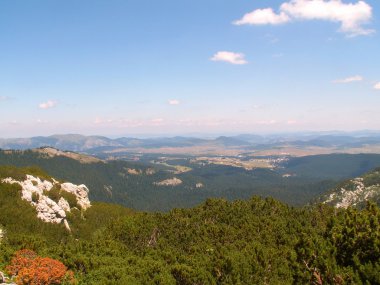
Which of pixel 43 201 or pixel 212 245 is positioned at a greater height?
pixel 43 201

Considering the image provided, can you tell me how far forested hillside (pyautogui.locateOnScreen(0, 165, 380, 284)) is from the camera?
3441 cm

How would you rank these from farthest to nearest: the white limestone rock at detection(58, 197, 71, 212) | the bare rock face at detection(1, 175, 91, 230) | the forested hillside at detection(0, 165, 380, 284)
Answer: the white limestone rock at detection(58, 197, 71, 212) < the bare rock face at detection(1, 175, 91, 230) < the forested hillside at detection(0, 165, 380, 284)

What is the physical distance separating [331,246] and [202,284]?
781 inches

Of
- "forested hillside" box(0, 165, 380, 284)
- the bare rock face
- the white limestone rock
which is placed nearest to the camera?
"forested hillside" box(0, 165, 380, 284)

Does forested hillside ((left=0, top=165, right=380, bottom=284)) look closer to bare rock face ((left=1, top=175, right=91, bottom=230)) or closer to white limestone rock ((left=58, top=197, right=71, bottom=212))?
bare rock face ((left=1, top=175, right=91, bottom=230))

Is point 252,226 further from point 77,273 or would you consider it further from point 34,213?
point 34,213

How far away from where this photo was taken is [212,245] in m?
74.1

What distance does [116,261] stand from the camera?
5616 cm

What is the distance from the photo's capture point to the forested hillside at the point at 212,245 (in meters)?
34.4

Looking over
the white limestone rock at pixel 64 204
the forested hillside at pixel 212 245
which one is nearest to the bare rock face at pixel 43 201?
the white limestone rock at pixel 64 204

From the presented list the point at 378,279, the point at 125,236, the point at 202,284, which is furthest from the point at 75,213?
the point at 378,279

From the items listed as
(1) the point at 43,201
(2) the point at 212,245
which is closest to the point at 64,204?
(1) the point at 43,201

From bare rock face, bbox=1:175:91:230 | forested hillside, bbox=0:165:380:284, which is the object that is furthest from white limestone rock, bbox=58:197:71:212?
forested hillside, bbox=0:165:380:284

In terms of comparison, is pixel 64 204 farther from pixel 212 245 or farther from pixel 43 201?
pixel 212 245
